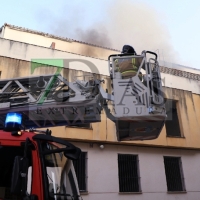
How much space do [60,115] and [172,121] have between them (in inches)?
357

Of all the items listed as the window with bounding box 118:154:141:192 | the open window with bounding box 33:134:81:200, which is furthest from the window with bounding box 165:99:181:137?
the open window with bounding box 33:134:81:200

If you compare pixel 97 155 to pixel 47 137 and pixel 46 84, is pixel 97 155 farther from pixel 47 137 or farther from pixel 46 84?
pixel 47 137

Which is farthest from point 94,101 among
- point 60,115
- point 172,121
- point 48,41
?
point 48,41

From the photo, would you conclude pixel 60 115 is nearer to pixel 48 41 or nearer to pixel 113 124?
pixel 113 124

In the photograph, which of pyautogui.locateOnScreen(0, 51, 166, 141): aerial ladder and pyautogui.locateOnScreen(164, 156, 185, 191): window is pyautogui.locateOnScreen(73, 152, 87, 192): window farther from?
pyautogui.locateOnScreen(0, 51, 166, 141): aerial ladder

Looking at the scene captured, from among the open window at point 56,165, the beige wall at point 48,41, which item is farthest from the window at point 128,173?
the beige wall at point 48,41

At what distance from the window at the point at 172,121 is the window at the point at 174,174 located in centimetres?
125

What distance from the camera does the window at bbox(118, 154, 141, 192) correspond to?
9.70 metres

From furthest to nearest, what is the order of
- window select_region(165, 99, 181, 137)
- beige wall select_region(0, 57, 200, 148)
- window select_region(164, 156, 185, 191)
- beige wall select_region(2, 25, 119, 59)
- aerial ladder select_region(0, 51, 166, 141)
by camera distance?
1. beige wall select_region(2, 25, 119, 59)
2. window select_region(165, 99, 181, 137)
3. window select_region(164, 156, 185, 191)
4. beige wall select_region(0, 57, 200, 148)
5. aerial ladder select_region(0, 51, 166, 141)

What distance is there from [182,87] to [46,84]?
35.4 ft

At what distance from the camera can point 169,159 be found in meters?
11.0

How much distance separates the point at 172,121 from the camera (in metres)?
11.9

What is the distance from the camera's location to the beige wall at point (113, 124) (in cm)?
912

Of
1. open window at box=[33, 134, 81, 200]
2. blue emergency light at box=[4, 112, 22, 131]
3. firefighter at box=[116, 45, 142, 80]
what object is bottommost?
open window at box=[33, 134, 81, 200]
